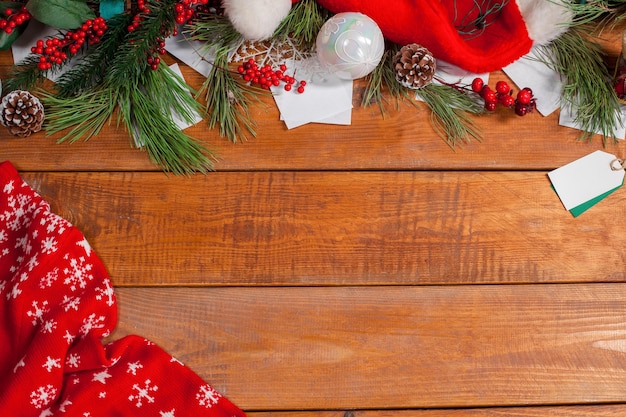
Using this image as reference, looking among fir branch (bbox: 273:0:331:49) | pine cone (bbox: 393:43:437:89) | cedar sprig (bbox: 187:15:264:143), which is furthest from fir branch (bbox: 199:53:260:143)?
pine cone (bbox: 393:43:437:89)

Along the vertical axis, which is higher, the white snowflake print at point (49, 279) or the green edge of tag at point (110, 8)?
the green edge of tag at point (110, 8)

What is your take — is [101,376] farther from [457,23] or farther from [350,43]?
[457,23]

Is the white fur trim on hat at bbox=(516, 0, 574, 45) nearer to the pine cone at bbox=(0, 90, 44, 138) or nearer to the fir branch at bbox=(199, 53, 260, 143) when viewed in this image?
the fir branch at bbox=(199, 53, 260, 143)

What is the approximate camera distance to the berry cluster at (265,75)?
870mm

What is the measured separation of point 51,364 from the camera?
31.0 inches

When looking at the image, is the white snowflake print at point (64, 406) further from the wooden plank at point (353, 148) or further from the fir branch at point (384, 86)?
the fir branch at point (384, 86)

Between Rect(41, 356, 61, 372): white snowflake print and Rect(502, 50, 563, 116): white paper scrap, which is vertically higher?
Rect(502, 50, 563, 116): white paper scrap

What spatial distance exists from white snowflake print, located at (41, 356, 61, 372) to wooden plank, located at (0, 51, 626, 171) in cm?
28

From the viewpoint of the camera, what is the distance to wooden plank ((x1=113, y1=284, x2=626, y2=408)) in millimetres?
822

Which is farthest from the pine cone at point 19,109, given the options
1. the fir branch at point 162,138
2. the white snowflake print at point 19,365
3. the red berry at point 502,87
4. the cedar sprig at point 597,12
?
the cedar sprig at point 597,12

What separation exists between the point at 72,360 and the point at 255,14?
54 cm

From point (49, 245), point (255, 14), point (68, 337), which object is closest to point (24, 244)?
point (49, 245)

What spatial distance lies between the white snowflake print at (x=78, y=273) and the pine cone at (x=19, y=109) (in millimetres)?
216

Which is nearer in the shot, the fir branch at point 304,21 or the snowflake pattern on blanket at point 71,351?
the snowflake pattern on blanket at point 71,351
